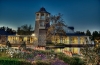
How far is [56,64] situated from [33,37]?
19.9 m

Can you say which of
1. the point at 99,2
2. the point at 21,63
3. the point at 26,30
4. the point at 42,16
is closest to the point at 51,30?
the point at 42,16

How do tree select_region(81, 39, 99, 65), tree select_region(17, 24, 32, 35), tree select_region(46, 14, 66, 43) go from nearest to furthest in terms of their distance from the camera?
Answer: tree select_region(81, 39, 99, 65), tree select_region(46, 14, 66, 43), tree select_region(17, 24, 32, 35)

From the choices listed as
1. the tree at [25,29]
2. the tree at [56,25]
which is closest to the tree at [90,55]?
the tree at [56,25]

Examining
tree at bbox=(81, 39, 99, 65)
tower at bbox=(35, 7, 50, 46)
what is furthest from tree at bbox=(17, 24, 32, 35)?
tree at bbox=(81, 39, 99, 65)

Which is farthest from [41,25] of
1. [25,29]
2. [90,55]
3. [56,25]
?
[90,55]

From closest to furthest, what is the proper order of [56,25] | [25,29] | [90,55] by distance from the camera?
[90,55] → [56,25] → [25,29]

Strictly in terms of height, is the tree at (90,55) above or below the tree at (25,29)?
below

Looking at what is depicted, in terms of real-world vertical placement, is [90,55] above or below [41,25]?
below

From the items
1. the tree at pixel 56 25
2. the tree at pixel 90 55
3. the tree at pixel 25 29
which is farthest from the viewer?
the tree at pixel 25 29

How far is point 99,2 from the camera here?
25.8 feet

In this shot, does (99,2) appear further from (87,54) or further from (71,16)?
(71,16)

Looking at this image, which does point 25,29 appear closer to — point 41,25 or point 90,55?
point 41,25

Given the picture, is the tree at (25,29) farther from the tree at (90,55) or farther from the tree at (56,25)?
the tree at (90,55)

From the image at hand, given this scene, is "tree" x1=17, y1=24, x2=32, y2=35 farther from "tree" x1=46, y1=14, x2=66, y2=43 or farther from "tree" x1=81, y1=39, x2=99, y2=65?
"tree" x1=81, y1=39, x2=99, y2=65
